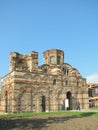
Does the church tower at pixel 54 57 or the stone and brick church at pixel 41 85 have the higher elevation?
the church tower at pixel 54 57

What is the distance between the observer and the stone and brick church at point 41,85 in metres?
33.3

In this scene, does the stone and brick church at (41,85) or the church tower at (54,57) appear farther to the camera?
the church tower at (54,57)

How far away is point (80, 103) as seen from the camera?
39.4 metres

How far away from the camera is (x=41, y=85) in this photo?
117ft

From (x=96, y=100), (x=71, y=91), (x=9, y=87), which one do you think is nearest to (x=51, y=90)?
(x=71, y=91)

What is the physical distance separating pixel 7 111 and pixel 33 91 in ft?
16.4

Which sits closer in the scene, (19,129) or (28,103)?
(19,129)

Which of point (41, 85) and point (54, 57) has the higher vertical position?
point (54, 57)

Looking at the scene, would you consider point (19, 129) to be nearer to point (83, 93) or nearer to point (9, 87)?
point (9, 87)

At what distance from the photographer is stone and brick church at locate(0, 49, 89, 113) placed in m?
33.3

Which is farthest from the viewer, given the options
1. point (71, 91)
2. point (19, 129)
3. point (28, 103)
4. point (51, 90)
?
point (71, 91)

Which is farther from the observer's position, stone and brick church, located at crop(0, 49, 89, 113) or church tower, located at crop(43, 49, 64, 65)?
church tower, located at crop(43, 49, 64, 65)

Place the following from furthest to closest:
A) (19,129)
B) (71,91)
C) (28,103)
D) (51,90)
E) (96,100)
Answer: (96,100) < (71,91) < (51,90) < (28,103) < (19,129)

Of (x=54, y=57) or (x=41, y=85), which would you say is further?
(x=54, y=57)
